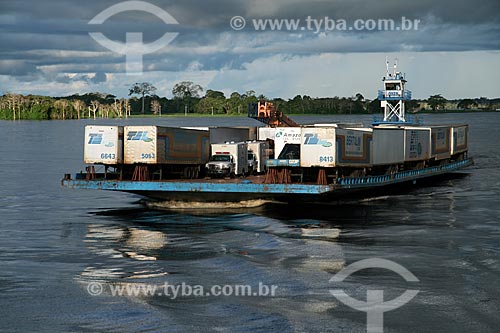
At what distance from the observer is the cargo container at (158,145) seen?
127 ft

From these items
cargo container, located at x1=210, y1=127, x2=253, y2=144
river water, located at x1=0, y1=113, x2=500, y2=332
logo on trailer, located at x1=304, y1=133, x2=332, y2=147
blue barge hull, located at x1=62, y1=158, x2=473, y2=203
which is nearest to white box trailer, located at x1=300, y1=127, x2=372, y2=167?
logo on trailer, located at x1=304, y1=133, x2=332, y2=147

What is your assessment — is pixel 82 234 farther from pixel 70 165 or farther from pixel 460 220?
pixel 70 165

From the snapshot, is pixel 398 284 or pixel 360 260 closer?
pixel 398 284

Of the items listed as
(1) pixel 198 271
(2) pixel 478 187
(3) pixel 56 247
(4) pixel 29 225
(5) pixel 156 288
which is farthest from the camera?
(2) pixel 478 187

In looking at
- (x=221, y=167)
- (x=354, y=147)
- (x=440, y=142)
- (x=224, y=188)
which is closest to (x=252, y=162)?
(x=221, y=167)

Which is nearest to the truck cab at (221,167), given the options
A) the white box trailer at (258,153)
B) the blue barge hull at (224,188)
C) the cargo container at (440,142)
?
the blue barge hull at (224,188)

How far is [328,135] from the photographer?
38.6m

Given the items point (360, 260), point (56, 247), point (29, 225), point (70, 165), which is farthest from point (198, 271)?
point (70, 165)

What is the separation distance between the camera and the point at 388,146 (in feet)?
152

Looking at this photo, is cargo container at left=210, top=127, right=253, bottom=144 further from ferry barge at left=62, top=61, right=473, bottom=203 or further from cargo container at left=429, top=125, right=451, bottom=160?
cargo container at left=429, top=125, right=451, bottom=160

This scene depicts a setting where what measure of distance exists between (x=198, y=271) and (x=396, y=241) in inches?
381

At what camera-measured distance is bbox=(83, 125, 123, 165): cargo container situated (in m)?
38.8

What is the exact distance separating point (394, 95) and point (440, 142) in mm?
14374

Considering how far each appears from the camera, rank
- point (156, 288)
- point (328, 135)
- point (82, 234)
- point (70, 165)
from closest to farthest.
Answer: point (156, 288) → point (82, 234) → point (328, 135) → point (70, 165)
